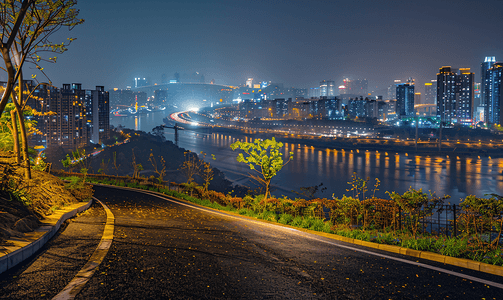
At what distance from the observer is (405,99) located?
607ft

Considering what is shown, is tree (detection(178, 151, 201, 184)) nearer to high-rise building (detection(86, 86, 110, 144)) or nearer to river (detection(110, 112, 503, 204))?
river (detection(110, 112, 503, 204))

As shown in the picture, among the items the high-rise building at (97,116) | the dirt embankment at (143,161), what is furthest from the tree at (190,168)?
the high-rise building at (97,116)

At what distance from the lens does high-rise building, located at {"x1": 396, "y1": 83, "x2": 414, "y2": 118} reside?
18375 centimetres

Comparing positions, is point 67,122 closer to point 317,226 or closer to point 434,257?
point 317,226

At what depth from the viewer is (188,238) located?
263 inches

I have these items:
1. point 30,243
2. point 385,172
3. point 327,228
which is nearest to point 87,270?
point 30,243

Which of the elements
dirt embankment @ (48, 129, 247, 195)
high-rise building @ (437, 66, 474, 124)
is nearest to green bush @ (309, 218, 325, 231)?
dirt embankment @ (48, 129, 247, 195)

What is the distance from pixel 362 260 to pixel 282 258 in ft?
4.83

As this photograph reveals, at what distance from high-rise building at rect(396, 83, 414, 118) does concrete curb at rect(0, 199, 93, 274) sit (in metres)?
202

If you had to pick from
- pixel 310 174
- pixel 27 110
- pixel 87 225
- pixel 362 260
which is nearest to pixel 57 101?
pixel 310 174

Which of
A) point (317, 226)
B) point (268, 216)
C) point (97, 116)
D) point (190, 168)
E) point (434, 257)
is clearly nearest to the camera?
point (434, 257)

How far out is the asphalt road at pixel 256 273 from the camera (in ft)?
13.1

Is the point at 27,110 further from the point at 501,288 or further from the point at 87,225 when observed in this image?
the point at 501,288

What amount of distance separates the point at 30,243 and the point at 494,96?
165 metres
